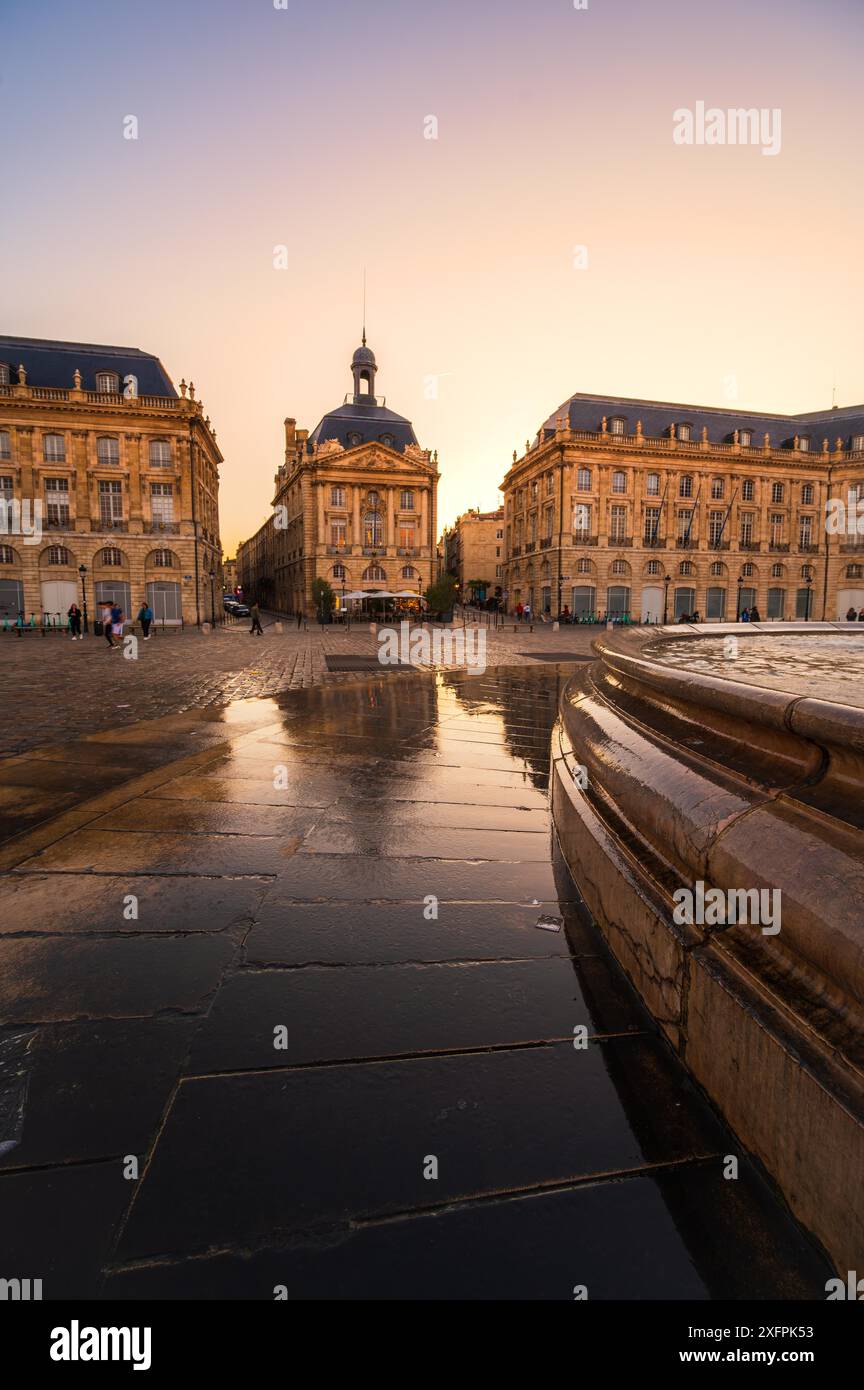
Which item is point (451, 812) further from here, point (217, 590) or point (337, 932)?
point (217, 590)

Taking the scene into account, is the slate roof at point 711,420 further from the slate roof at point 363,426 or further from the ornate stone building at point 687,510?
the slate roof at point 363,426

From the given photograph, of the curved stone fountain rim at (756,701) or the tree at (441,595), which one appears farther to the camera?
the tree at (441,595)

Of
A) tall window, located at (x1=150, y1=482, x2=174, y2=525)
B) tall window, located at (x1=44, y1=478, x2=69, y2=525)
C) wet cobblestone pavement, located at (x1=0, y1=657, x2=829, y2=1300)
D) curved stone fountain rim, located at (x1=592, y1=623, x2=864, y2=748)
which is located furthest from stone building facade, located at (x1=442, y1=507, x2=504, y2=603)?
wet cobblestone pavement, located at (x1=0, y1=657, x2=829, y2=1300)

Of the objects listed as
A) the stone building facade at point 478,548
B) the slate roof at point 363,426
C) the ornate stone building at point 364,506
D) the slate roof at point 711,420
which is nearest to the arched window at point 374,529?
the ornate stone building at point 364,506

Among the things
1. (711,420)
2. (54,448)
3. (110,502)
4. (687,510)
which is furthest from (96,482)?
(711,420)

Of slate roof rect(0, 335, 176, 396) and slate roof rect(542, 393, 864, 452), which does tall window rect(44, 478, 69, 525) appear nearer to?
slate roof rect(0, 335, 176, 396)

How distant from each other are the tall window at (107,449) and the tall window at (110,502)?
4.27 feet

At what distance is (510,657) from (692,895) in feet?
49.8

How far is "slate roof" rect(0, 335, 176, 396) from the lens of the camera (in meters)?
38.6

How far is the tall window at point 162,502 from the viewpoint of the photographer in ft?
128

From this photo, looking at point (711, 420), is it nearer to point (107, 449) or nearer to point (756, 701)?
point (107, 449)

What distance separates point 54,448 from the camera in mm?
37438

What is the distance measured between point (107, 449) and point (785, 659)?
1682 inches

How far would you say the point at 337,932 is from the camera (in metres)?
2.45
